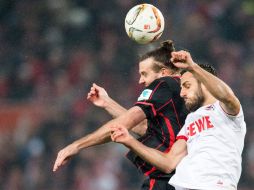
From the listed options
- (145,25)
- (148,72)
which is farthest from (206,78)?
(145,25)

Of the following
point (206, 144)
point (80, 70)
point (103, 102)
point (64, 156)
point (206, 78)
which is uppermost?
point (206, 78)

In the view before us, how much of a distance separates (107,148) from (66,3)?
3053 millimetres

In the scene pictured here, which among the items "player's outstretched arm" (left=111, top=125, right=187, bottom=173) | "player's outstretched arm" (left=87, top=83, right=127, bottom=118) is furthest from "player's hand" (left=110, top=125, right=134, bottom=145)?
"player's outstretched arm" (left=87, top=83, right=127, bottom=118)

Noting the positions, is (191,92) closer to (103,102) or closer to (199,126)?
(199,126)

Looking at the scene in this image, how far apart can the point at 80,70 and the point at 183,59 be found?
6.84 m

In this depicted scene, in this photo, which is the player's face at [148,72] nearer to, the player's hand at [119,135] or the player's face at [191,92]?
the player's face at [191,92]

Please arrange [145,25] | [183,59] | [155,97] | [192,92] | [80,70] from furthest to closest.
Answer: [80,70]
[145,25]
[155,97]
[192,92]
[183,59]

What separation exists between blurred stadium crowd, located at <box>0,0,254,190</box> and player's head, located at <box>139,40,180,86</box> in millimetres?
4516

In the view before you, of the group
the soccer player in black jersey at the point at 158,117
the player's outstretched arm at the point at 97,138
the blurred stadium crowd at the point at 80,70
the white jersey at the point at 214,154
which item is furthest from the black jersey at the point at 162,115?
the blurred stadium crowd at the point at 80,70

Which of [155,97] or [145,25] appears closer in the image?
[155,97]

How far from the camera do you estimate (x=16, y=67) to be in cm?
1124

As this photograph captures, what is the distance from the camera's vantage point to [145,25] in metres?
5.59

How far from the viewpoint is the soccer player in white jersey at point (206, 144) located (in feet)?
14.9

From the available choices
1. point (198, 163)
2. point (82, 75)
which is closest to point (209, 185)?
point (198, 163)
